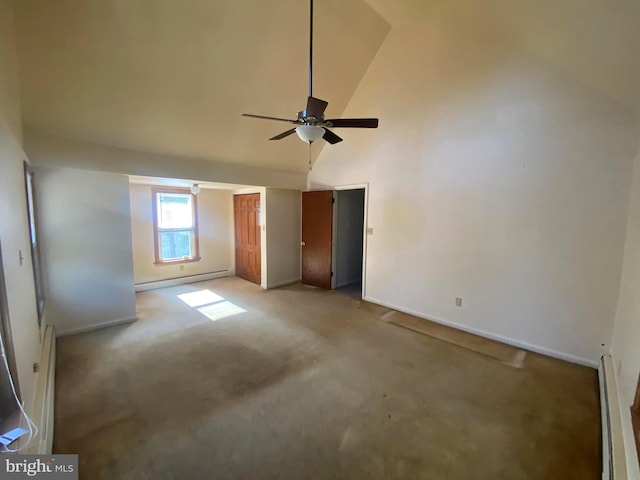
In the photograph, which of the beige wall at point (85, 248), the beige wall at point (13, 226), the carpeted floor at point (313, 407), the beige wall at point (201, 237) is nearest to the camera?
the beige wall at point (13, 226)

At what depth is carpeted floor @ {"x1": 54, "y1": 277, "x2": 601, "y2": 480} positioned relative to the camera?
1771mm

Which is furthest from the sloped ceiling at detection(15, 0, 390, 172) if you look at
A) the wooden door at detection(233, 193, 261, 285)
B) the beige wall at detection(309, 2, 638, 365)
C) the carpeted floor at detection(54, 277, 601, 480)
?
the carpeted floor at detection(54, 277, 601, 480)

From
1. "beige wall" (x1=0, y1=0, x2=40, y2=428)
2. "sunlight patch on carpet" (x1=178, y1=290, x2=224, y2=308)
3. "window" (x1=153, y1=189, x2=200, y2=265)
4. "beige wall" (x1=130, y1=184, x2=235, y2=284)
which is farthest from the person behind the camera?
"window" (x1=153, y1=189, x2=200, y2=265)

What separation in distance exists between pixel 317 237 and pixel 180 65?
360 cm

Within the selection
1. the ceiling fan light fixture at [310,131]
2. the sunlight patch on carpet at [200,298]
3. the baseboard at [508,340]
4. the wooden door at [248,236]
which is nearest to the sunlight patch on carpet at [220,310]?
the sunlight patch on carpet at [200,298]

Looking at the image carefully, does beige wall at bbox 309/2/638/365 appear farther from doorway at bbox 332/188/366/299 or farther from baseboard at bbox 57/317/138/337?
baseboard at bbox 57/317/138/337

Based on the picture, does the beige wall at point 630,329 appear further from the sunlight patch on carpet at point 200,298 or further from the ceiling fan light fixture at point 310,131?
the sunlight patch on carpet at point 200,298

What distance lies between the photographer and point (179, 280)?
5.98 m

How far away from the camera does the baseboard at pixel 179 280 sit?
5.49 metres

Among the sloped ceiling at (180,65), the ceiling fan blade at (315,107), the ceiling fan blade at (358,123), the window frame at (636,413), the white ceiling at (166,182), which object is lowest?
the window frame at (636,413)

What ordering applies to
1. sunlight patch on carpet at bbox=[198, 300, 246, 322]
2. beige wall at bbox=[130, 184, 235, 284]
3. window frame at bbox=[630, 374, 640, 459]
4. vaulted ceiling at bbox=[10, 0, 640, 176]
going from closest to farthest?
window frame at bbox=[630, 374, 640, 459]
vaulted ceiling at bbox=[10, 0, 640, 176]
sunlight patch on carpet at bbox=[198, 300, 246, 322]
beige wall at bbox=[130, 184, 235, 284]

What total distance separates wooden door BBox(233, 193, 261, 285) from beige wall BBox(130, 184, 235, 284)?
245 millimetres

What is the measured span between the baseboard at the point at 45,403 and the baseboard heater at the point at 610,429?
321 centimetres
